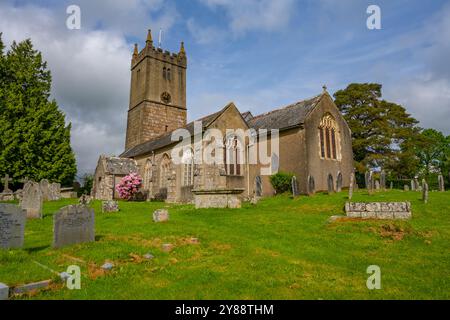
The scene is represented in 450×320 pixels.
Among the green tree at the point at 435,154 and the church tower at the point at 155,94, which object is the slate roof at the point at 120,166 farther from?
the green tree at the point at 435,154

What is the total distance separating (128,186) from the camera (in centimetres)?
2769

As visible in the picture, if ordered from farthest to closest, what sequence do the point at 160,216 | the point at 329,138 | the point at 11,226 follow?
the point at 329,138 → the point at 160,216 → the point at 11,226

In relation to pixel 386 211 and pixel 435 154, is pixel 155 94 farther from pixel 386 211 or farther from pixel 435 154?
pixel 435 154

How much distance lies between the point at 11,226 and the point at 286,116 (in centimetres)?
2367

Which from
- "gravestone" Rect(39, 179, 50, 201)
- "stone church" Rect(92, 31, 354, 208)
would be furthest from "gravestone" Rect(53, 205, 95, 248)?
"gravestone" Rect(39, 179, 50, 201)

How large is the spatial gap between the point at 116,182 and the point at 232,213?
19.2 meters

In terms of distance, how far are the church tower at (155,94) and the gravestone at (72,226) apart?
30.6 metres

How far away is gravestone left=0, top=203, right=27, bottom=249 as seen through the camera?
7758 mm

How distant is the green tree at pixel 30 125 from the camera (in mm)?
29719

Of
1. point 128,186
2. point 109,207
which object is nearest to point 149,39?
point 128,186

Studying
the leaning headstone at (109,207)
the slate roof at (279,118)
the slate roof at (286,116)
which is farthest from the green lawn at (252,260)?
the slate roof at (286,116)

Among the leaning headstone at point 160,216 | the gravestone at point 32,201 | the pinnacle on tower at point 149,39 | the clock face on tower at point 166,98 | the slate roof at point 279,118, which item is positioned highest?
the pinnacle on tower at point 149,39

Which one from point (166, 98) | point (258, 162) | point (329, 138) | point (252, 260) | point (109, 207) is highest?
point (166, 98)
